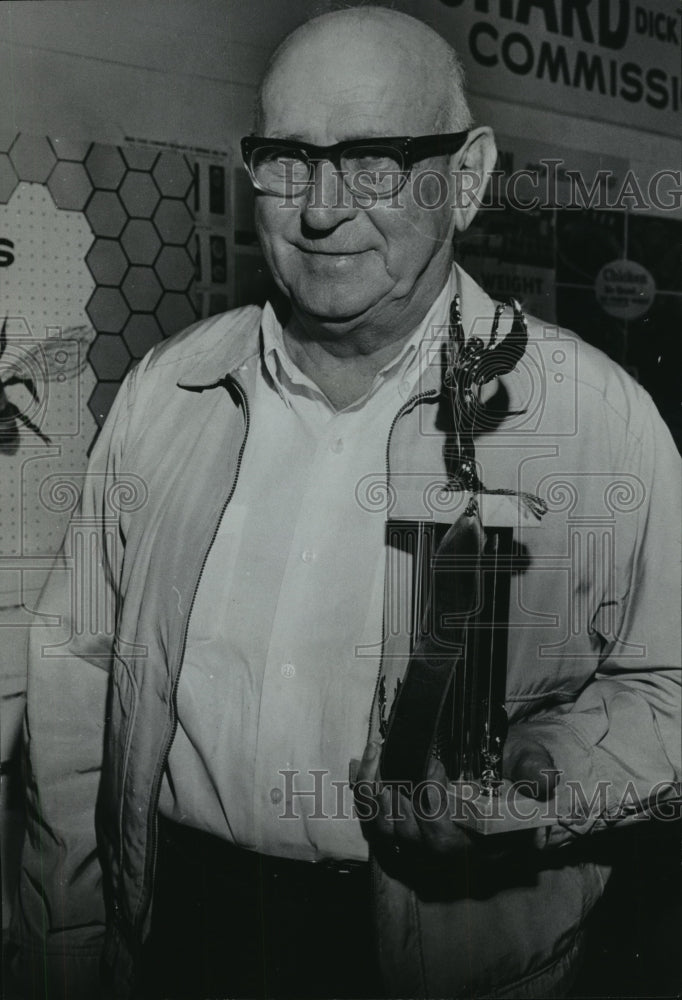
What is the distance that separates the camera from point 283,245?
1267 millimetres

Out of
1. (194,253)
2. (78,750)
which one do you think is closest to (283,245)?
(194,253)

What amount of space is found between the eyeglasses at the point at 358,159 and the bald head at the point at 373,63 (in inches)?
0.9

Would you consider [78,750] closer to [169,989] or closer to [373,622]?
[169,989]

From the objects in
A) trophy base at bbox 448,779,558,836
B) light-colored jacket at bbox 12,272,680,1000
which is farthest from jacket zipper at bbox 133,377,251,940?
trophy base at bbox 448,779,558,836

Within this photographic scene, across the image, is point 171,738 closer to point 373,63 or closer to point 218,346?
point 218,346

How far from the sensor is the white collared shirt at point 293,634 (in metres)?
1.26

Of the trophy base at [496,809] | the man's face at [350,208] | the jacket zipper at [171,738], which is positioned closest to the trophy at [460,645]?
the trophy base at [496,809]

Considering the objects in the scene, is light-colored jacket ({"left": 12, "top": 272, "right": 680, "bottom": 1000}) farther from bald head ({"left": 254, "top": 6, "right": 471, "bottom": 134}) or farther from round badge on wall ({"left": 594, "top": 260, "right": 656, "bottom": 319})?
bald head ({"left": 254, "top": 6, "right": 471, "bottom": 134})

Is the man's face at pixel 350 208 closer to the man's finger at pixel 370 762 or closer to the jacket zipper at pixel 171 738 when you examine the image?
the jacket zipper at pixel 171 738

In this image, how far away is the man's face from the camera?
47.1 inches

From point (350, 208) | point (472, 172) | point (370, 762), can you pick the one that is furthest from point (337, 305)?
point (370, 762)

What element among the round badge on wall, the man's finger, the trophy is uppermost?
the round badge on wall

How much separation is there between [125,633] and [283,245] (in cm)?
58

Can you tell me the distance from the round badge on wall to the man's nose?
394mm
